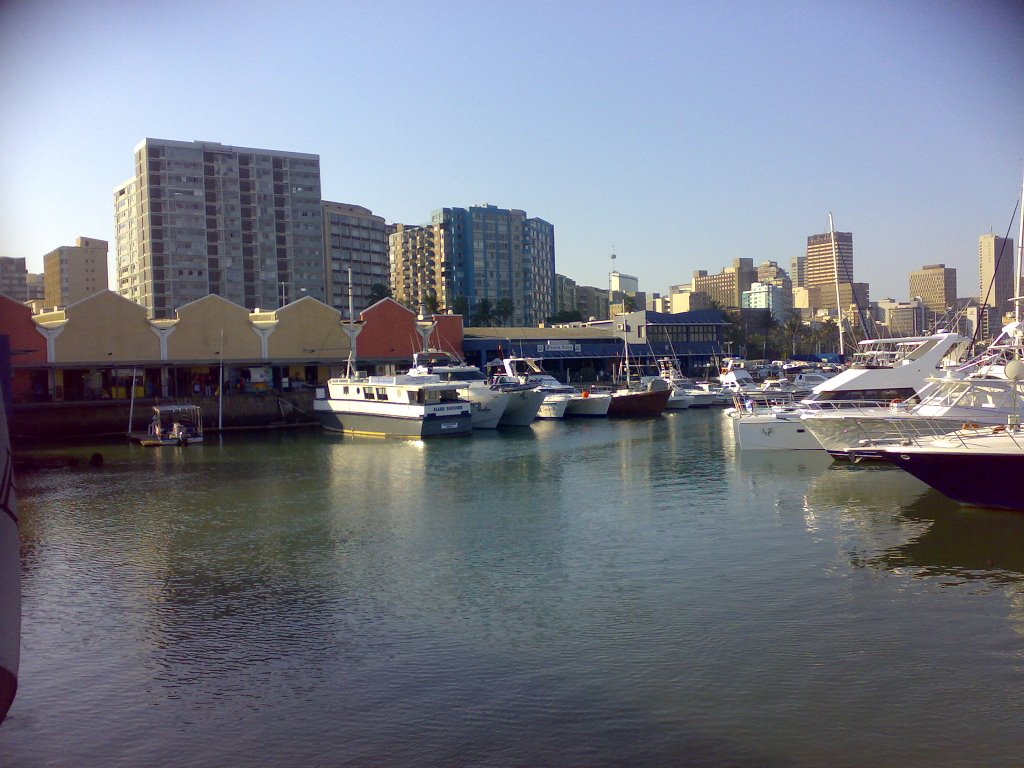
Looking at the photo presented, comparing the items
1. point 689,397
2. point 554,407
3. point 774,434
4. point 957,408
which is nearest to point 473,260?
point 689,397

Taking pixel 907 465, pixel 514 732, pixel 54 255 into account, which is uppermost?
pixel 54 255

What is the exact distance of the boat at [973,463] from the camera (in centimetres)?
1764

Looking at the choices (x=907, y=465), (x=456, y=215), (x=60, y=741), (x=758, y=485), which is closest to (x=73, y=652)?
(x=60, y=741)

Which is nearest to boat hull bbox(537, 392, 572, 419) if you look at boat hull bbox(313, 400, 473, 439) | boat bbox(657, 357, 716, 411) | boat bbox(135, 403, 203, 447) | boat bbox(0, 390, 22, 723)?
boat bbox(657, 357, 716, 411)

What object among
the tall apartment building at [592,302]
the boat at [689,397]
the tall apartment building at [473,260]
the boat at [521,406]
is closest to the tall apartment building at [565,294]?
the tall apartment building at [592,302]

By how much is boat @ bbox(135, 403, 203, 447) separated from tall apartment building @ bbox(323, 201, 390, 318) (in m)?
55.6

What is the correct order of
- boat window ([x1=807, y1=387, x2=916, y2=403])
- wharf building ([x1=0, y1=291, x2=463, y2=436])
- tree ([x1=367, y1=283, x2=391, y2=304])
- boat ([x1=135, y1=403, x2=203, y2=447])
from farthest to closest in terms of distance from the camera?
tree ([x1=367, y1=283, x2=391, y2=304]), wharf building ([x1=0, y1=291, x2=463, y2=436]), boat ([x1=135, y1=403, x2=203, y2=447]), boat window ([x1=807, y1=387, x2=916, y2=403])

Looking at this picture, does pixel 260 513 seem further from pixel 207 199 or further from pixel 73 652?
pixel 207 199

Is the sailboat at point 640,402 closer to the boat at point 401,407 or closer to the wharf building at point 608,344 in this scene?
the boat at point 401,407

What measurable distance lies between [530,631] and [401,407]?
28.8 m

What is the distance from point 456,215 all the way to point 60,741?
373 ft

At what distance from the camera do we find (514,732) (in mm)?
9195

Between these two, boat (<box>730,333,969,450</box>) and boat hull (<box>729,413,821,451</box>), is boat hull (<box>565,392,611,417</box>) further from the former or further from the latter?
boat hull (<box>729,413,821,451</box>)

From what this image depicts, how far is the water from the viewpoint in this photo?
9.12 meters
